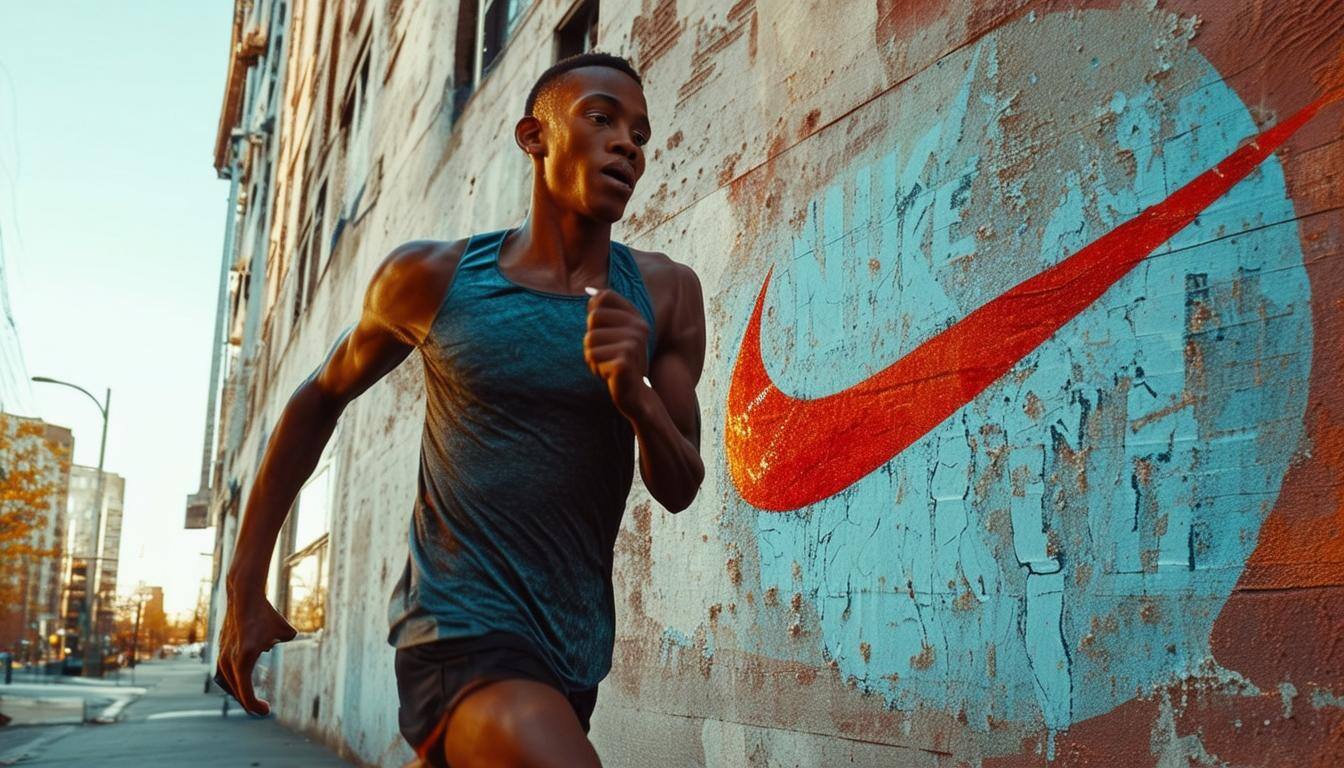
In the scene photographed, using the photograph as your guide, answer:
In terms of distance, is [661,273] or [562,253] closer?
[562,253]

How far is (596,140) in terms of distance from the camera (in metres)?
2.24

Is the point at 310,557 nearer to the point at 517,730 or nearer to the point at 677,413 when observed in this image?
the point at 677,413

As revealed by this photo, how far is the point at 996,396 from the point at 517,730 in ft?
5.92

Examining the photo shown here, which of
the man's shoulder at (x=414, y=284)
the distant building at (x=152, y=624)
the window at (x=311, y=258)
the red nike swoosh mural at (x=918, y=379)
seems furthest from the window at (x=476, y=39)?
the distant building at (x=152, y=624)

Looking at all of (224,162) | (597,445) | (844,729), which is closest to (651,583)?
(844,729)

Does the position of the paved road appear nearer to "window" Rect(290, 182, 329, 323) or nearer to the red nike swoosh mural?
"window" Rect(290, 182, 329, 323)

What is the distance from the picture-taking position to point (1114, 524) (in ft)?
9.28

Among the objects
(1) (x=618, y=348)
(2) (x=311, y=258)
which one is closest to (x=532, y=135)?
(1) (x=618, y=348)

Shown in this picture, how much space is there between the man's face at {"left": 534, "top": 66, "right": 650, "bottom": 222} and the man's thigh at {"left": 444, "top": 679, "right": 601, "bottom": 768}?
34.1 inches

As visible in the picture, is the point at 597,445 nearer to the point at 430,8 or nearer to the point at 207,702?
the point at 430,8

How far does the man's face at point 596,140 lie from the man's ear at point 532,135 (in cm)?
5

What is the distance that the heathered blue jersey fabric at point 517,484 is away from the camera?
2129 millimetres

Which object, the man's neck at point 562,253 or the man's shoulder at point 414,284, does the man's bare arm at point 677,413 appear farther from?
the man's shoulder at point 414,284

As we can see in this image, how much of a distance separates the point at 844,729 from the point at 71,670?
123 ft
